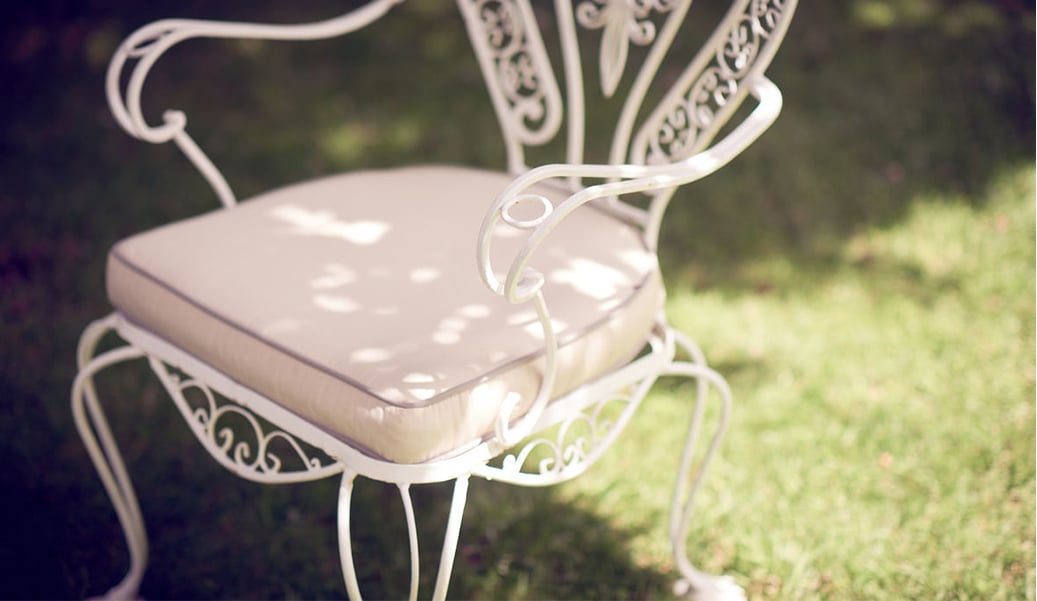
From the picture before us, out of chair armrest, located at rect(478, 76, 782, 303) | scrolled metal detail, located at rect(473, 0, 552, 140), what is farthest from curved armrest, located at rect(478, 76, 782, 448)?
scrolled metal detail, located at rect(473, 0, 552, 140)

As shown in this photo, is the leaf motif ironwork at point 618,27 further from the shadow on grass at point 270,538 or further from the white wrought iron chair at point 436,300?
the shadow on grass at point 270,538

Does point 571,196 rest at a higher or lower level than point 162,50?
lower

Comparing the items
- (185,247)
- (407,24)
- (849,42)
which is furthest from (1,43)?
(849,42)

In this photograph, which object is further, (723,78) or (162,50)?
(162,50)

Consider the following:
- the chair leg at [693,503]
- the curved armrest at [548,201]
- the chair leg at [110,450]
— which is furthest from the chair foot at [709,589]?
the chair leg at [110,450]

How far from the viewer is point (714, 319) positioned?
8.67 ft

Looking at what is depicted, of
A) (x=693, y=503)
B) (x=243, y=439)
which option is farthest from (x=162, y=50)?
(x=693, y=503)

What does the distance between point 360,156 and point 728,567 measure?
197 centimetres

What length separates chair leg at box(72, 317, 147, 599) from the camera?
5.32 feet

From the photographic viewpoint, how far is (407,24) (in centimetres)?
422

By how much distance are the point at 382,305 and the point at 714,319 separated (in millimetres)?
1371

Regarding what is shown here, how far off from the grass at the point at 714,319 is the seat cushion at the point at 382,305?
602mm

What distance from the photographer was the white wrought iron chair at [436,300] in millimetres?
1322

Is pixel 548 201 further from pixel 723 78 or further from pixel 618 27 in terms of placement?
pixel 618 27
